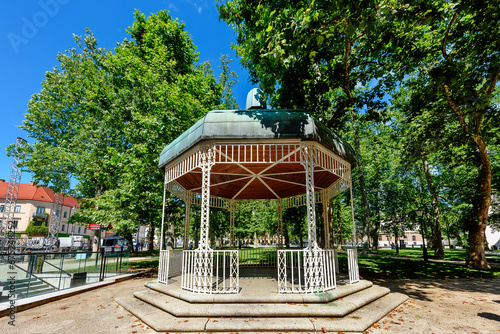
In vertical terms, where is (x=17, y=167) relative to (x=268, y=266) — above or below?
above

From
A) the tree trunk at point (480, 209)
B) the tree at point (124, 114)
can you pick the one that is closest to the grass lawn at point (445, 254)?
the tree trunk at point (480, 209)

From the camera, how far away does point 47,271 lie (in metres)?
8.61

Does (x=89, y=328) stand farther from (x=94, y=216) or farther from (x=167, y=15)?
(x=167, y=15)

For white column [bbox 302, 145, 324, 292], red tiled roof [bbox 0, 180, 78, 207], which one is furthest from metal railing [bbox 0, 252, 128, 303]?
red tiled roof [bbox 0, 180, 78, 207]

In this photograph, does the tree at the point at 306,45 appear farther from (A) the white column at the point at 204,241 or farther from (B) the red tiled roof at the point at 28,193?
(B) the red tiled roof at the point at 28,193

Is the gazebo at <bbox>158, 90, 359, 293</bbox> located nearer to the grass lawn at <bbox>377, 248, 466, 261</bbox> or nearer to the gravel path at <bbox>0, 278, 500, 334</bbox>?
the gravel path at <bbox>0, 278, 500, 334</bbox>

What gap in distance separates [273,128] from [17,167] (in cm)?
2974

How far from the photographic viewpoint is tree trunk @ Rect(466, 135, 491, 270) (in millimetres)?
13539

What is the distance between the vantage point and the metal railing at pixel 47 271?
749 centimetres

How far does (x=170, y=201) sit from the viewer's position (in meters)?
13.9

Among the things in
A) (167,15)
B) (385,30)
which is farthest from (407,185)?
(167,15)

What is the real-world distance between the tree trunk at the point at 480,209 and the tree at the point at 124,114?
1633 cm

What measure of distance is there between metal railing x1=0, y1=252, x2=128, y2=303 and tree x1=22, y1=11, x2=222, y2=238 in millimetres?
1823

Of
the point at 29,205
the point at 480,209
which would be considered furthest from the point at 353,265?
the point at 29,205
